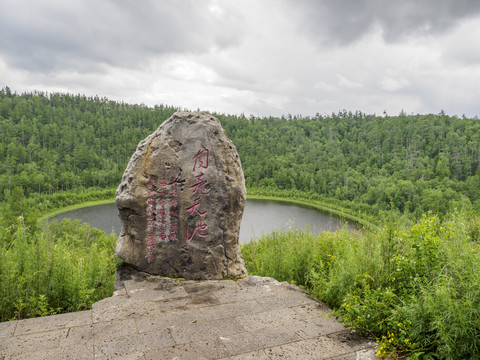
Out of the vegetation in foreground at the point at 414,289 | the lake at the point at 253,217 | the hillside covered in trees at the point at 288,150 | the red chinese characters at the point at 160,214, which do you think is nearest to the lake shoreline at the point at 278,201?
the lake at the point at 253,217

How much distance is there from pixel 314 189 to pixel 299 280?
200 feet

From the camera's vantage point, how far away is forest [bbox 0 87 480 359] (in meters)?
2.93

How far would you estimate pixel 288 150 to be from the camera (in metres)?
85.1

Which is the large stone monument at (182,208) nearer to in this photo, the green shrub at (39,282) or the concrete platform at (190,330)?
the concrete platform at (190,330)

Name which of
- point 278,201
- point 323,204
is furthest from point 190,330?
point 278,201

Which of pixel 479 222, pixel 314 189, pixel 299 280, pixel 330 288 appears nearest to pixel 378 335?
pixel 330 288

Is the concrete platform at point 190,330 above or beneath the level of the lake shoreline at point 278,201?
above

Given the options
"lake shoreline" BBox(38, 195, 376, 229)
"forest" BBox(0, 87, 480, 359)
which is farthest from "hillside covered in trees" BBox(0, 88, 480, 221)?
"lake shoreline" BBox(38, 195, 376, 229)

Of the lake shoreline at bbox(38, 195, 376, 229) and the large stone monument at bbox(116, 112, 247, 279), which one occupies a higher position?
the large stone monument at bbox(116, 112, 247, 279)

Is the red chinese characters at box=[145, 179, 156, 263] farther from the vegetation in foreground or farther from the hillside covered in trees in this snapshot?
the hillside covered in trees

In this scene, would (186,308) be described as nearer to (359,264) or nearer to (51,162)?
(359,264)

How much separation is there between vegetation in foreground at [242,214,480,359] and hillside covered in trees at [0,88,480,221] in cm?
4385

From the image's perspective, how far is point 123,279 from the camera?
491 centimetres

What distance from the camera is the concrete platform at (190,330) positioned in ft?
9.90
